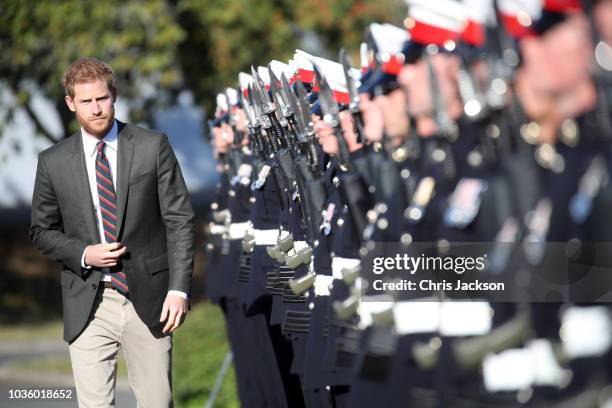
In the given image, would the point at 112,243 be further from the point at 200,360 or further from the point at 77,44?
the point at 77,44

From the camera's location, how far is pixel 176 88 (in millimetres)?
17203

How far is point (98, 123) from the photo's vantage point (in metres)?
5.46

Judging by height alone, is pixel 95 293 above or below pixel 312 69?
below

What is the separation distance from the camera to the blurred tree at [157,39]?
580 inches

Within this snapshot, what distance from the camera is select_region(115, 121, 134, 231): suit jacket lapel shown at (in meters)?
5.48

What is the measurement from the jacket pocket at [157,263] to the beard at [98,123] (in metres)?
0.59

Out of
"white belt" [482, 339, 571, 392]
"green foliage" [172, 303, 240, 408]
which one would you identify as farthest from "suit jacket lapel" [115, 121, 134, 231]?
"green foliage" [172, 303, 240, 408]

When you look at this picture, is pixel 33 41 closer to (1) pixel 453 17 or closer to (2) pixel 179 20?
(2) pixel 179 20

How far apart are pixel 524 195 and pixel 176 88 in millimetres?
13942

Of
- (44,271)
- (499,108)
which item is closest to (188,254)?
(499,108)

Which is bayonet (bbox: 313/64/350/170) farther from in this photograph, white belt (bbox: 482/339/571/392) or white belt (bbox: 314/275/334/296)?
white belt (bbox: 482/339/571/392)

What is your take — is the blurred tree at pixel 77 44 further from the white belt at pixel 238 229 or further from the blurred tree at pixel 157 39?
the white belt at pixel 238 229

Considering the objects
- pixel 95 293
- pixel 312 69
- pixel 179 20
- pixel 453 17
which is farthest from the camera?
pixel 179 20

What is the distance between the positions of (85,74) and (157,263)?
0.87 m
